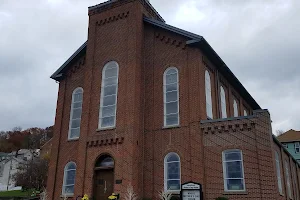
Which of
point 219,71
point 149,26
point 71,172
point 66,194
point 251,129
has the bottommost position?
point 66,194

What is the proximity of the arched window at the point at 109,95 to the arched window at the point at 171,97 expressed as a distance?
283 cm

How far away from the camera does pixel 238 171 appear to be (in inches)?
650

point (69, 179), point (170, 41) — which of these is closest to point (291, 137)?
point (170, 41)

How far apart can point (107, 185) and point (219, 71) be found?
10001 mm

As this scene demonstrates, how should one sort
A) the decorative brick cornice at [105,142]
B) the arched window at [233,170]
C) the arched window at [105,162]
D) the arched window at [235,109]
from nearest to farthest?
Result: the arched window at [233,170] → the decorative brick cornice at [105,142] → the arched window at [105,162] → the arched window at [235,109]

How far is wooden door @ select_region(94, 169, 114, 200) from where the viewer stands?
710 inches

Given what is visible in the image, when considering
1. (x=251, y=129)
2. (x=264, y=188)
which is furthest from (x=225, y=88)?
(x=264, y=188)

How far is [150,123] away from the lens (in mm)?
19125

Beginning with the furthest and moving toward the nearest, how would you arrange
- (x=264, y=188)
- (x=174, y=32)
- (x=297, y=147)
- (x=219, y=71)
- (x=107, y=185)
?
1. (x=297, y=147)
2. (x=219, y=71)
3. (x=174, y=32)
4. (x=107, y=185)
5. (x=264, y=188)

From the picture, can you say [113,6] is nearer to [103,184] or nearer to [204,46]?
[204,46]

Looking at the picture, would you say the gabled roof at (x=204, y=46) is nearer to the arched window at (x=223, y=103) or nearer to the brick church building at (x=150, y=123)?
the brick church building at (x=150, y=123)

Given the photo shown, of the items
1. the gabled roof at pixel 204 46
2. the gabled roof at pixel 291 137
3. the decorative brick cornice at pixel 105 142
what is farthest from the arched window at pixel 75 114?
the gabled roof at pixel 291 137

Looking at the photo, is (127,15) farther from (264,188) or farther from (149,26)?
(264,188)

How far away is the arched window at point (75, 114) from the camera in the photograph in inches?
848
